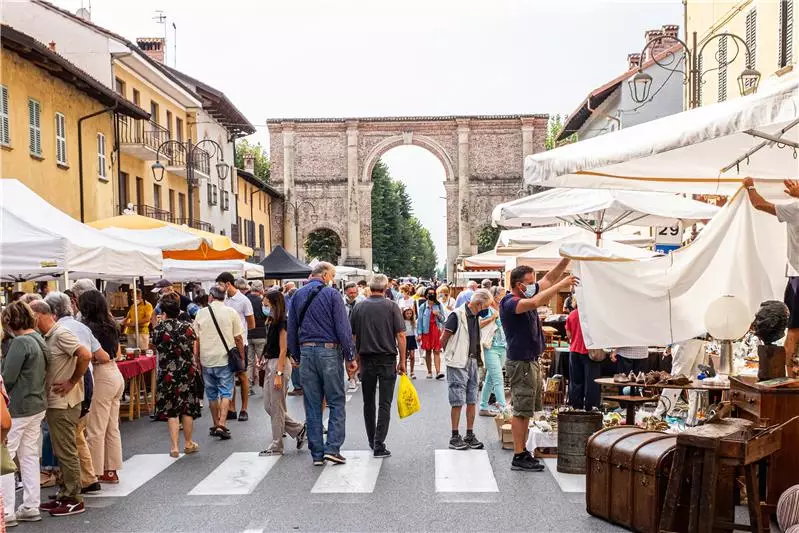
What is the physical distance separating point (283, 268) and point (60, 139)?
20.9 ft

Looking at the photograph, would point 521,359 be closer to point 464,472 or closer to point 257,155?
point 464,472

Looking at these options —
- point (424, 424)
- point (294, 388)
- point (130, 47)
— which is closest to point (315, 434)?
point (424, 424)

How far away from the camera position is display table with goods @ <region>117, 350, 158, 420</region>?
12844mm

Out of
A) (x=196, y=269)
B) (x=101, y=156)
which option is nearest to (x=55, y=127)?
(x=101, y=156)

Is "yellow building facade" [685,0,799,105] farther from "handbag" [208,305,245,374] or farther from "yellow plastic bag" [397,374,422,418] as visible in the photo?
"handbag" [208,305,245,374]

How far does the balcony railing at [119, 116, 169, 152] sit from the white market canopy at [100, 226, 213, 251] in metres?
12.3

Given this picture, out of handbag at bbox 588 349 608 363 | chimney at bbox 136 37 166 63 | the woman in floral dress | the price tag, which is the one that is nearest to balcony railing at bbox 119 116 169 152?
chimney at bbox 136 37 166 63

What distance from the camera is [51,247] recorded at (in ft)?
32.9

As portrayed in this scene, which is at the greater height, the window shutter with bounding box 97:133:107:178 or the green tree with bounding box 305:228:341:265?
the window shutter with bounding box 97:133:107:178

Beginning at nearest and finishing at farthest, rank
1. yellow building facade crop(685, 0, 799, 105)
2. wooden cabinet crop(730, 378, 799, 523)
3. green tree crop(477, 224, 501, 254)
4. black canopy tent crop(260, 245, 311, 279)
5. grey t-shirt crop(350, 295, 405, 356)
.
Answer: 1. wooden cabinet crop(730, 378, 799, 523)
2. grey t-shirt crop(350, 295, 405, 356)
3. yellow building facade crop(685, 0, 799, 105)
4. black canopy tent crop(260, 245, 311, 279)
5. green tree crop(477, 224, 501, 254)

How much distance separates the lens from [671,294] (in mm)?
7562

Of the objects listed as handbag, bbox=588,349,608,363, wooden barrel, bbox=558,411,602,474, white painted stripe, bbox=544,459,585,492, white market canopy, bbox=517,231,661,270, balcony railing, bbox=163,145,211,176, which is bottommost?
white painted stripe, bbox=544,459,585,492

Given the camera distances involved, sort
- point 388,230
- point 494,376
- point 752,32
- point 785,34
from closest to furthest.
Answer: point 494,376
point 785,34
point 752,32
point 388,230

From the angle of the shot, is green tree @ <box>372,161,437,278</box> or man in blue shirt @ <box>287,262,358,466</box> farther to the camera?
green tree @ <box>372,161,437,278</box>
